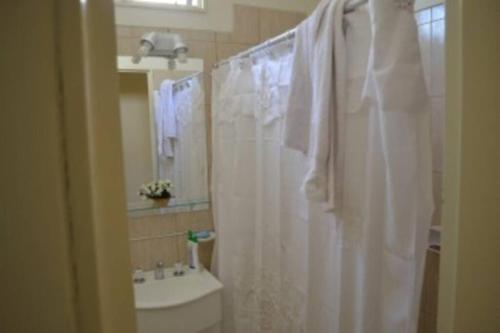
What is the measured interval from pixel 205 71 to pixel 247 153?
0.57 m

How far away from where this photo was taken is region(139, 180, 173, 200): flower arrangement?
6.39 ft

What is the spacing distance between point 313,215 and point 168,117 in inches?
42.3

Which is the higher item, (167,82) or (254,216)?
(167,82)

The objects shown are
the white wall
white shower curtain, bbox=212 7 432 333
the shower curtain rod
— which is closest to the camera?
white shower curtain, bbox=212 7 432 333

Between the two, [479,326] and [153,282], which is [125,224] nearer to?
[479,326]

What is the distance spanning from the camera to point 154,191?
6.39 ft

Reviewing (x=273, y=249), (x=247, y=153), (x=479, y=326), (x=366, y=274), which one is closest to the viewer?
(x=479, y=326)

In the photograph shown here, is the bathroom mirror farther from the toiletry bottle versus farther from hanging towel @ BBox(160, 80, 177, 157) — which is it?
the toiletry bottle

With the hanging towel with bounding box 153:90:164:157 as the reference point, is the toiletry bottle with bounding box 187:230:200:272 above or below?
below

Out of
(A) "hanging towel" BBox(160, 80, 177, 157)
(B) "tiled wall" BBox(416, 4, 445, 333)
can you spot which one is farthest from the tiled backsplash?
(B) "tiled wall" BBox(416, 4, 445, 333)

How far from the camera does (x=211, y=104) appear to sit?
2053mm

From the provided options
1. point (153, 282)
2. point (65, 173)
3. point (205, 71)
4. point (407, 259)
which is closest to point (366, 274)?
point (407, 259)

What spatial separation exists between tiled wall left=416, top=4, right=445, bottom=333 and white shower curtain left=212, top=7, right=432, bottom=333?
27 centimetres

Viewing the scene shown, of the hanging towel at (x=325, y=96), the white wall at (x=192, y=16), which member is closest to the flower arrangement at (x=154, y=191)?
the white wall at (x=192, y=16)
